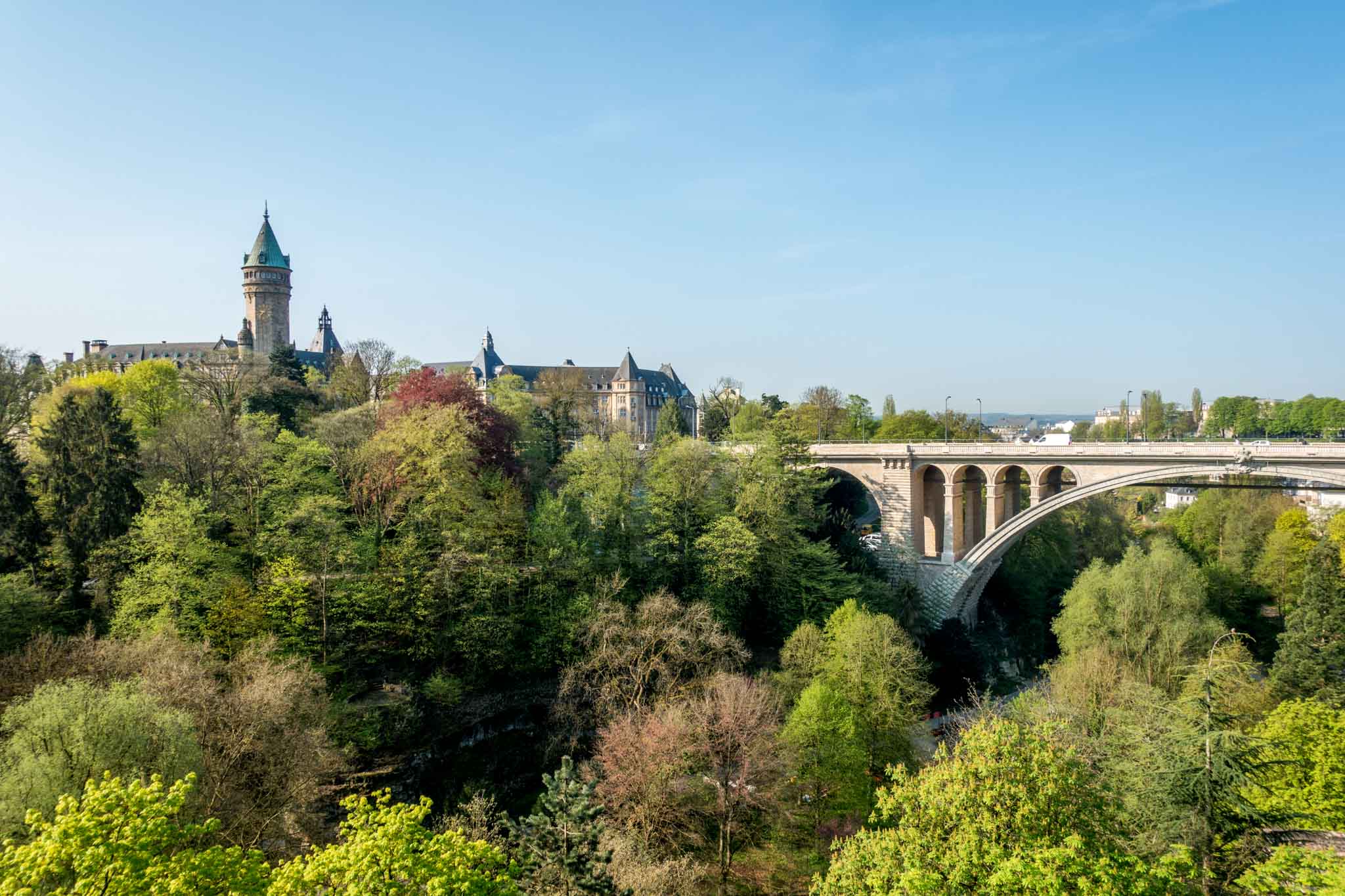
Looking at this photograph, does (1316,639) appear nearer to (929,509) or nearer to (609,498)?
(929,509)

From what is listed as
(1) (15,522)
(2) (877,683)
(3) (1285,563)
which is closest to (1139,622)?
(2) (877,683)

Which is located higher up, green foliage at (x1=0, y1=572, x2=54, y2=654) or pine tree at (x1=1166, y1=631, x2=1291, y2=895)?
green foliage at (x1=0, y1=572, x2=54, y2=654)

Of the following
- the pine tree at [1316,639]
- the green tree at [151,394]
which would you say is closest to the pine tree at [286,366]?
the green tree at [151,394]

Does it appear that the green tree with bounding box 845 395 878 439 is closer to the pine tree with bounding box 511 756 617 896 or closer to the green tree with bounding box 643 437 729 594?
the green tree with bounding box 643 437 729 594

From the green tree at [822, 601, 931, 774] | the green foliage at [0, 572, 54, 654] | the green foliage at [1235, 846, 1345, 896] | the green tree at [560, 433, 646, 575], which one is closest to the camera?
the green foliage at [1235, 846, 1345, 896]

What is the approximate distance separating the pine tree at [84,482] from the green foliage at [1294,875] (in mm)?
26722

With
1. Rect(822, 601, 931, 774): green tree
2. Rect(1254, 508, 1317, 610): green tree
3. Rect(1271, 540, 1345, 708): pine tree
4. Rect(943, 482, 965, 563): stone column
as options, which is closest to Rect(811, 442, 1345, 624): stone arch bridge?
Rect(943, 482, 965, 563): stone column

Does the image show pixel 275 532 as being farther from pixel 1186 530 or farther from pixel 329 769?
pixel 1186 530

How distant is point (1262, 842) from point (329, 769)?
16410 mm

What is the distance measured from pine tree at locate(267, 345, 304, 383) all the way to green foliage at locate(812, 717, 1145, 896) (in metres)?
35.0

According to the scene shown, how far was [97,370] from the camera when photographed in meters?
42.3

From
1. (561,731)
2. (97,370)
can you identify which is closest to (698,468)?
(561,731)

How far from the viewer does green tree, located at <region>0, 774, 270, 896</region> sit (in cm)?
784

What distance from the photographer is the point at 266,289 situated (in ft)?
205
